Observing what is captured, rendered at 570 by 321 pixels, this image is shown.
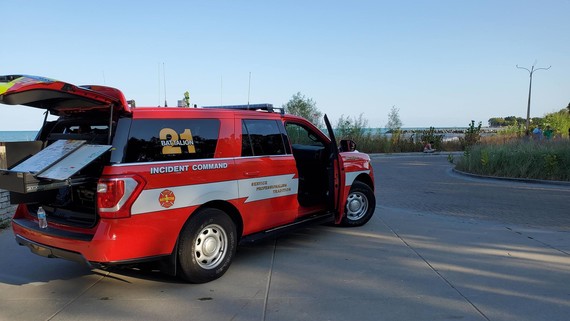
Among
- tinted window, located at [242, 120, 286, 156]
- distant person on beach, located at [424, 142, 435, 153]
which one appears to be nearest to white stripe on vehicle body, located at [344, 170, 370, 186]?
tinted window, located at [242, 120, 286, 156]

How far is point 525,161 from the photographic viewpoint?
46.9ft

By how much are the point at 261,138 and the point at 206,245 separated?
1593 millimetres

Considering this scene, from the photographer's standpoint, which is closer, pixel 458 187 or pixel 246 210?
pixel 246 210

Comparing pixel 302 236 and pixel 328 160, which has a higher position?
pixel 328 160

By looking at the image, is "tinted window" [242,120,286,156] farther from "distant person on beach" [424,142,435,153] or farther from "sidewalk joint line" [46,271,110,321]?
"distant person on beach" [424,142,435,153]

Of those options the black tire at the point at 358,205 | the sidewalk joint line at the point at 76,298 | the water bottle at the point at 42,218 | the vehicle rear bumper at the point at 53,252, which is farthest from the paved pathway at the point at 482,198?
the water bottle at the point at 42,218

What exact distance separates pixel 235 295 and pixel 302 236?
251cm

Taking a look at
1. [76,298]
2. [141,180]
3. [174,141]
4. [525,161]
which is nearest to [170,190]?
[141,180]

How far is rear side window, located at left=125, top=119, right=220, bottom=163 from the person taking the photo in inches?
167

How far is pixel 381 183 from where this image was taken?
13.7 m

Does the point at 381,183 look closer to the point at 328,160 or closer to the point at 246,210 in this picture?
the point at 328,160

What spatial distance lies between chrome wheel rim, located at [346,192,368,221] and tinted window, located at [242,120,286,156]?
1932mm

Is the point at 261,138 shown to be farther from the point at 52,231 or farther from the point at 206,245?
the point at 52,231

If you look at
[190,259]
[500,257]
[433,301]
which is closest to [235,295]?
[190,259]
